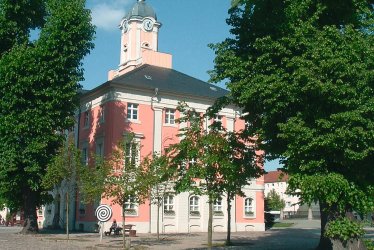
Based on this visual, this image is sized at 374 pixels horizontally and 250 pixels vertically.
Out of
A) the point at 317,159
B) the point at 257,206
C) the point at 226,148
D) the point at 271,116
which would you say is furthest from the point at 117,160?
the point at 257,206

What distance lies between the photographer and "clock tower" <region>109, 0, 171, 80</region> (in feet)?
197

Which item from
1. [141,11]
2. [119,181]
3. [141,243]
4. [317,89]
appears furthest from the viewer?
[141,11]

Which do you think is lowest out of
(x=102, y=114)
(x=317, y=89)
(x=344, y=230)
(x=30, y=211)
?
(x=344, y=230)

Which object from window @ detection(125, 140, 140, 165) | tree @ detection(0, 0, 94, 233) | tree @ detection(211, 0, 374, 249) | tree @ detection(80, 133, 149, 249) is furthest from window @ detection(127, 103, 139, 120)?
tree @ detection(211, 0, 374, 249)

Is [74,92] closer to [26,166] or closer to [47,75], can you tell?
[47,75]

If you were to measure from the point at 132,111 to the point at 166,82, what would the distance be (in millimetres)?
5007

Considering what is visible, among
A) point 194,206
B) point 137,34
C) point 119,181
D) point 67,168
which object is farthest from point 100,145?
point 137,34

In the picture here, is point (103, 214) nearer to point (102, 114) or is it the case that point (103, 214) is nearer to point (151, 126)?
point (151, 126)

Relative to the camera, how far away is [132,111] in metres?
40.5

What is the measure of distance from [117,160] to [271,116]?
27.0 ft

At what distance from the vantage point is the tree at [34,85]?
31938 mm

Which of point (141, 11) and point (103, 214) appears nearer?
point (103, 214)

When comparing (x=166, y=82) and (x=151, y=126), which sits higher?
(x=166, y=82)

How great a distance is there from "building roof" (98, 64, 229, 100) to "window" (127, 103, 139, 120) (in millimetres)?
1512
